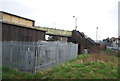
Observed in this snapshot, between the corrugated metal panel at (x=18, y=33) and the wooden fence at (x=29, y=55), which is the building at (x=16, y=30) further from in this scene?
the wooden fence at (x=29, y=55)

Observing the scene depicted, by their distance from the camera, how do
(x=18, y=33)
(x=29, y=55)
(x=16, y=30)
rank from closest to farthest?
1. (x=29, y=55)
2. (x=16, y=30)
3. (x=18, y=33)

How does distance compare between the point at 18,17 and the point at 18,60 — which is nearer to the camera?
the point at 18,60

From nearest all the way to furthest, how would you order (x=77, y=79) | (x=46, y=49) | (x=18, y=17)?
(x=77, y=79)
(x=46, y=49)
(x=18, y=17)

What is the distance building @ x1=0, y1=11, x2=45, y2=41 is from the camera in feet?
44.3

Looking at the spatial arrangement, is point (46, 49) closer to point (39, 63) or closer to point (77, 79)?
point (39, 63)

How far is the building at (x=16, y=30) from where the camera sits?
13.5 metres

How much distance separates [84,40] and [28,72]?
67.2 feet

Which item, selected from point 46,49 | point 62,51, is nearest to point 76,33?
point 62,51

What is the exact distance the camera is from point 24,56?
9109 millimetres

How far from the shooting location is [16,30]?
49.3 ft

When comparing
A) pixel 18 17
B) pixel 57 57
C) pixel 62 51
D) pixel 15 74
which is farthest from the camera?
pixel 18 17

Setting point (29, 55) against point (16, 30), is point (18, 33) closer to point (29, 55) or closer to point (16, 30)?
point (16, 30)

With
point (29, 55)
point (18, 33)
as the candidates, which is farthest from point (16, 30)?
point (29, 55)

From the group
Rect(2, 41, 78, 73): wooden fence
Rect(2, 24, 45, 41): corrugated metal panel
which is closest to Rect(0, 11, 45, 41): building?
Rect(2, 24, 45, 41): corrugated metal panel
